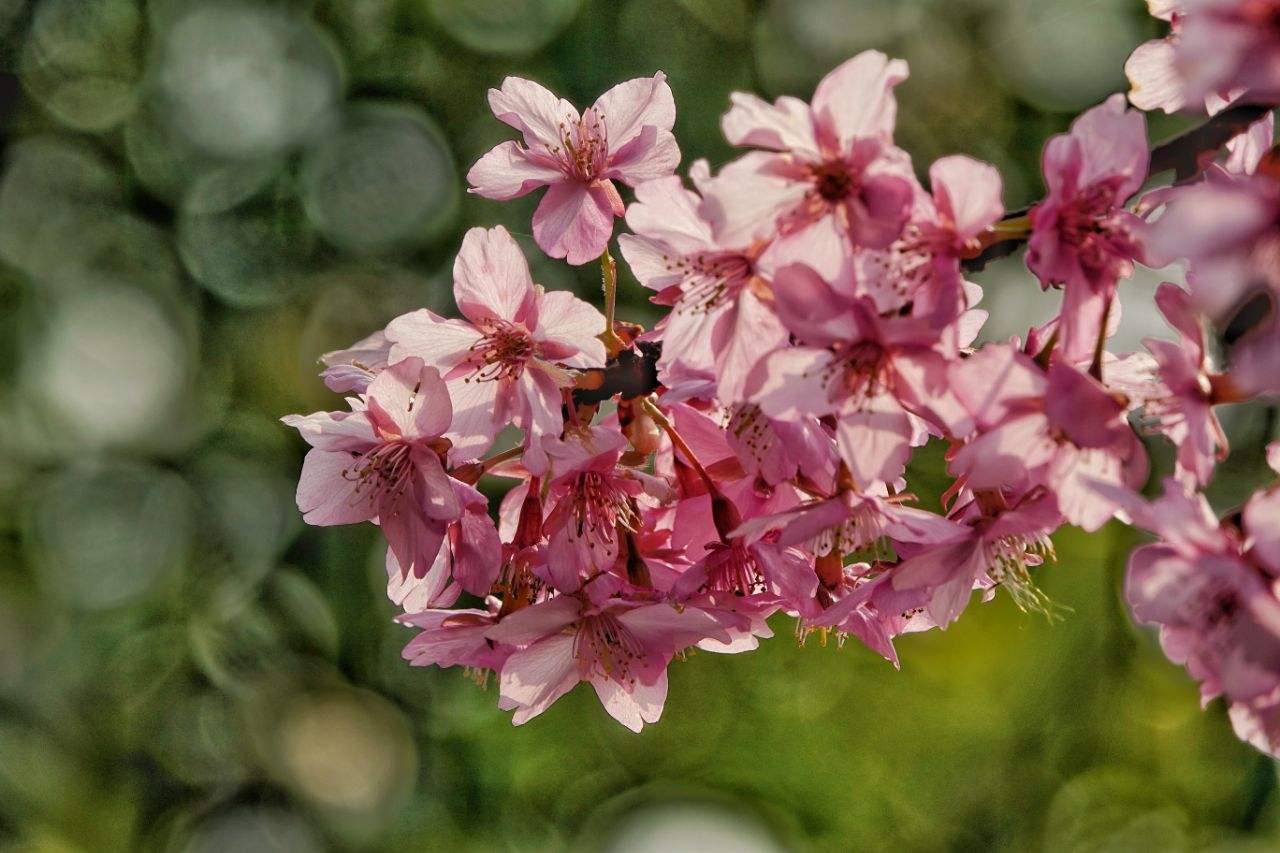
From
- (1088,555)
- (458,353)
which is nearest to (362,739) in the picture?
(1088,555)

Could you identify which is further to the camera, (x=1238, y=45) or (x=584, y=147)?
(x=584, y=147)

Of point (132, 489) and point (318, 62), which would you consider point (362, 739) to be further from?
point (318, 62)

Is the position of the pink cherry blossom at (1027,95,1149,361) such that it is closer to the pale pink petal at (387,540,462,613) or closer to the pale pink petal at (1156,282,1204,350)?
the pale pink petal at (1156,282,1204,350)

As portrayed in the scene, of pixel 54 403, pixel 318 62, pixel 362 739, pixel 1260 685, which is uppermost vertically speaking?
pixel 1260 685

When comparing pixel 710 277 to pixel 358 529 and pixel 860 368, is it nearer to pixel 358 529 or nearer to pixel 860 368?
pixel 860 368

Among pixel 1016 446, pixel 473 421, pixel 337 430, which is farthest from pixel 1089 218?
pixel 337 430

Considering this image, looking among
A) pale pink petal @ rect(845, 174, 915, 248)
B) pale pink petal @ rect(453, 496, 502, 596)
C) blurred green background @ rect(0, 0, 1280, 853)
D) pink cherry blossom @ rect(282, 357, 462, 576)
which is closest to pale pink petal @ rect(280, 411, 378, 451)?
pink cherry blossom @ rect(282, 357, 462, 576)
